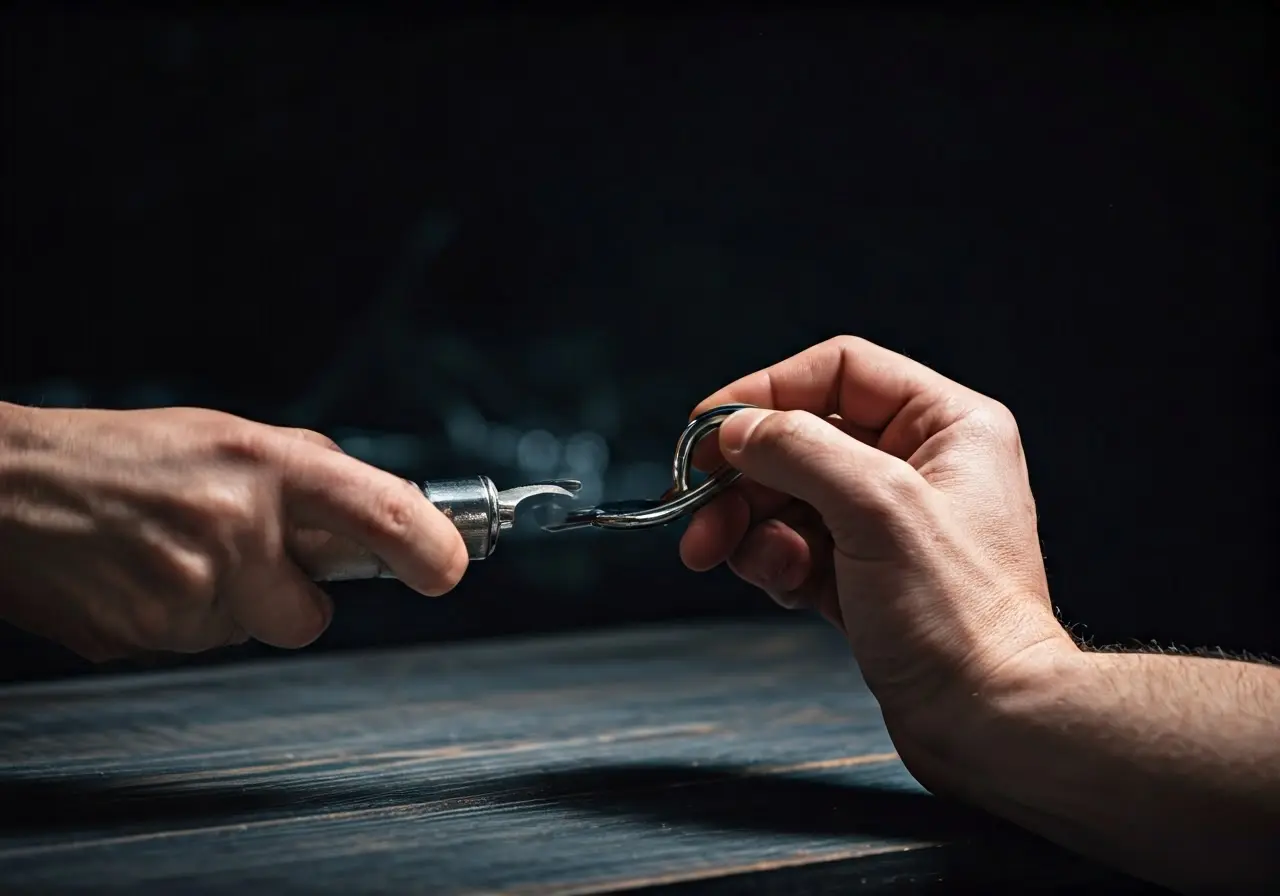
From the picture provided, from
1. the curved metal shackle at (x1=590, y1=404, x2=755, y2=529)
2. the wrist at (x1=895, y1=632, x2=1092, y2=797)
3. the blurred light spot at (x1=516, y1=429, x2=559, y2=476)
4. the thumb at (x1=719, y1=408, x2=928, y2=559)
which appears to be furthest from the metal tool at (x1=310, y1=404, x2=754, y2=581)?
the blurred light spot at (x1=516, y1=429, x2=559, y2=476)

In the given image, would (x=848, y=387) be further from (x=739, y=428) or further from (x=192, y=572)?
(x=192, y=572)

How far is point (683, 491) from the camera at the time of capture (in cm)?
95

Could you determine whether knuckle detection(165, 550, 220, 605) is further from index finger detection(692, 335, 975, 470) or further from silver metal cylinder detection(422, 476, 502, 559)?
index finger detection(692, 335, 975, 470)

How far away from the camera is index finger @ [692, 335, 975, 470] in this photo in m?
0.96

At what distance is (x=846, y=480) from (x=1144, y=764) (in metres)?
0.22

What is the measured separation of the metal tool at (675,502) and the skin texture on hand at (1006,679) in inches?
2.9

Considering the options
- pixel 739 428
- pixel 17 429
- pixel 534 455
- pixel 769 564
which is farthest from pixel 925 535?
pixel 534 455

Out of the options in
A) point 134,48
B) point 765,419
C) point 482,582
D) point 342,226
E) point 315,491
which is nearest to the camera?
point 315,491

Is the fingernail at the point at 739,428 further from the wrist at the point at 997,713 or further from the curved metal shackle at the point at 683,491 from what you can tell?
the wrist at the point at 997,713

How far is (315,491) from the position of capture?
716 millimetres

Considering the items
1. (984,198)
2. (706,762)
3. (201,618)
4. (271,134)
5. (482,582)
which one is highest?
(271,134)

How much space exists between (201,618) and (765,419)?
364 millimetres

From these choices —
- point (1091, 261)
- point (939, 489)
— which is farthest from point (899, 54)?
point (939, 489)

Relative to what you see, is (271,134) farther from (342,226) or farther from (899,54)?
(899,54)
